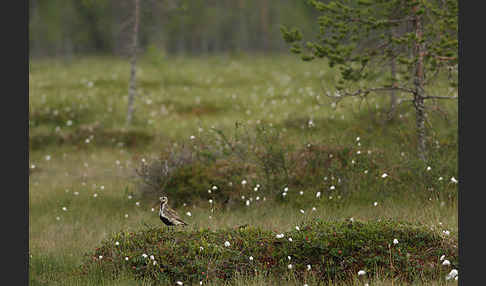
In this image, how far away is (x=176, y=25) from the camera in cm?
5056

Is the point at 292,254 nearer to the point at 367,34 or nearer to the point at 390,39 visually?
the point at 390,39

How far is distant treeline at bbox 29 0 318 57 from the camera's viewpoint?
152 feet

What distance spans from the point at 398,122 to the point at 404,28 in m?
3.39

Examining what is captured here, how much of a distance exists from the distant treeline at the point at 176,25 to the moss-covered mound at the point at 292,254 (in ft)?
109

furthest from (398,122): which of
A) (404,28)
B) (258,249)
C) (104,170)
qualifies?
(258,249)

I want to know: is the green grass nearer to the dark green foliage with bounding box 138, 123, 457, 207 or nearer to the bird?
the dark green foliage with bounding box 138, 123, 457, 207

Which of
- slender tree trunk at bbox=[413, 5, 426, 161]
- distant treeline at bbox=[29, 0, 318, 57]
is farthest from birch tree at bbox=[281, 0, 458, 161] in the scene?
distant treeline at bbox=[29, 0, 318, 57]

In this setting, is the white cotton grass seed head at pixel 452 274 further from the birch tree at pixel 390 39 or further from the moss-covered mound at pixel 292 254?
the birch tree at pixel 390 39

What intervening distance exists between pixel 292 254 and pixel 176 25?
46.0m

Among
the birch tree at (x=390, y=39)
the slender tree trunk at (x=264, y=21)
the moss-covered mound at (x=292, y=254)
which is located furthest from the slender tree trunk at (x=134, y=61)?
the slender tree trunk at (x=264, y=21)

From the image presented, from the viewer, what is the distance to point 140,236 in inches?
293

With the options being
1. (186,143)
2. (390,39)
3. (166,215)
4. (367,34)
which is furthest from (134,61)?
(166,215)

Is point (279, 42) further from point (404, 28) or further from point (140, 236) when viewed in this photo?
point (140, 236)

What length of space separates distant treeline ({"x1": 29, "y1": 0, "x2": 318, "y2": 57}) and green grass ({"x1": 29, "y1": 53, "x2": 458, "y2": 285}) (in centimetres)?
2063
